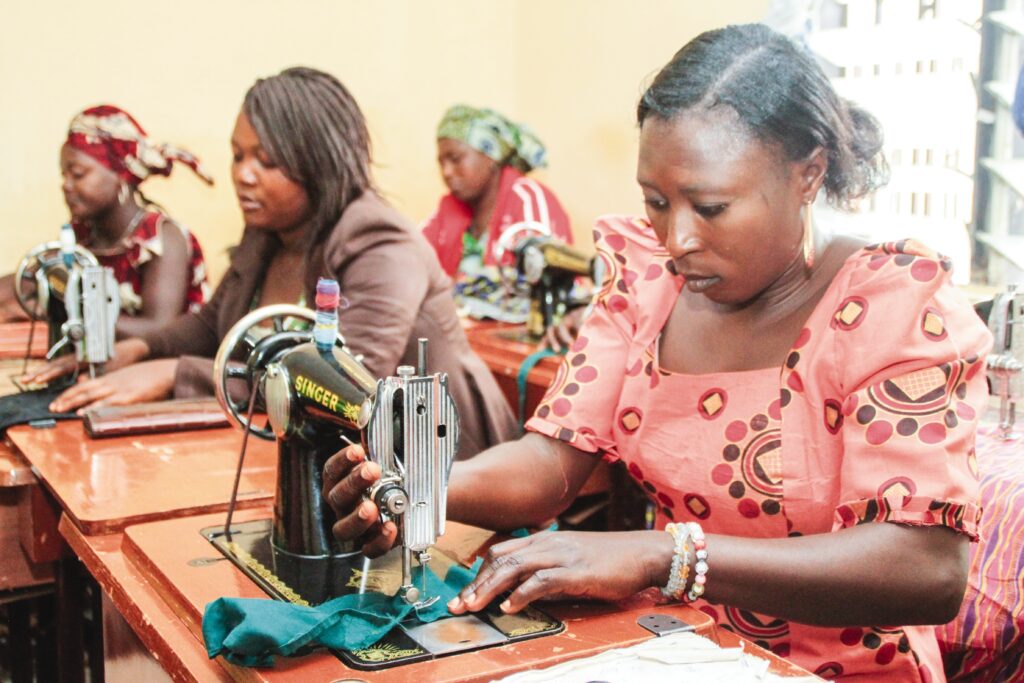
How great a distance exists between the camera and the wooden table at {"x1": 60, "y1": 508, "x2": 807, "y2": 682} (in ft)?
3.59

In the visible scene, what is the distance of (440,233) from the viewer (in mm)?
5273

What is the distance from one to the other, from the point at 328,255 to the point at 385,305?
21 centimetres

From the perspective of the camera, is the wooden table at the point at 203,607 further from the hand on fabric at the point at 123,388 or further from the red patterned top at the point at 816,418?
the hand on fabric at the point at 123,388

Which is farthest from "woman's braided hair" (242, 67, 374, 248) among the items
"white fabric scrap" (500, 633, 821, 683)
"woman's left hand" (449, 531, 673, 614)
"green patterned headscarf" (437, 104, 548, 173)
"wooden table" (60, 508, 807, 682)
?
"green patterned headscarf" (437, 104, 548, 173)

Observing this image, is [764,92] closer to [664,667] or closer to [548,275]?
[664,667]

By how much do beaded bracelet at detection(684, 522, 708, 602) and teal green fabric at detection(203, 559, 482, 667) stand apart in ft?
1.06

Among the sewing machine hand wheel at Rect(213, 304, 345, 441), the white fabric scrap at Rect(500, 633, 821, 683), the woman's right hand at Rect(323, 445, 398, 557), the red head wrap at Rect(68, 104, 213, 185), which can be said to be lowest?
the white fabric scrap at Rect(500, 633, 821, 683)

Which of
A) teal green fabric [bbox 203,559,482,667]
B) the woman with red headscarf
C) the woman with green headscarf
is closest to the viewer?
teal green fabric [bbox 203,559,482,667]

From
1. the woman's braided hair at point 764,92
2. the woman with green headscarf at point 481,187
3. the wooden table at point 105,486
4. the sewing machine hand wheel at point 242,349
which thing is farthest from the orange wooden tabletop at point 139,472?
the woman with green headscarf at point 481,187

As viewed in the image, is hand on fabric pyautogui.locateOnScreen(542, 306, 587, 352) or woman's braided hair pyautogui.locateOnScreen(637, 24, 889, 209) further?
hand on fabric pyautogui.locateOnScreen(542, 306, 587, 352)

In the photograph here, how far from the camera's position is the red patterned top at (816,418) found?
4.31 ft

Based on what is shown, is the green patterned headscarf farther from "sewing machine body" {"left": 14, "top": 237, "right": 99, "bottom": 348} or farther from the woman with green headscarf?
"sewing machine body" {"left": 14, "top": 237, "right": 99, "bottom": 348}

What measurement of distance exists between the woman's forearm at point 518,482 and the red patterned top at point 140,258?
220 centimetres

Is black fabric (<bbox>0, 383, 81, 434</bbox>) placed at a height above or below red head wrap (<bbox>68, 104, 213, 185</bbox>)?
below
